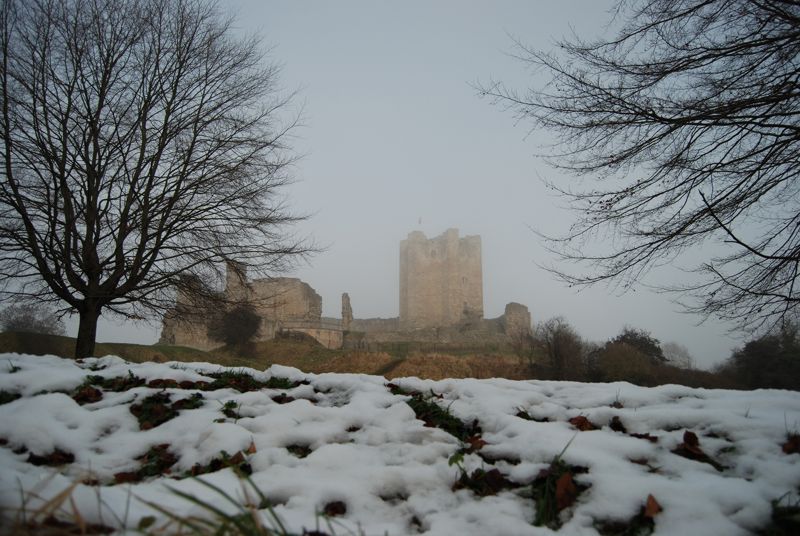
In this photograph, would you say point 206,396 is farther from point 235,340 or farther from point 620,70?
point 235,340

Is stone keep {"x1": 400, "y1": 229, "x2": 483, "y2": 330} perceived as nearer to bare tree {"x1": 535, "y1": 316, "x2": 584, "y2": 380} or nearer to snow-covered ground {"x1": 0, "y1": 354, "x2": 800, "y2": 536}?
bare tree {"x1": 535, "y1": 316, "x2": 584, "y2": 380}

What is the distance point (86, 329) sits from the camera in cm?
783

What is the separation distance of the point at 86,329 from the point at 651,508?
8.88 meters

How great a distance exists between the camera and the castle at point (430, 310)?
32594 millimetres

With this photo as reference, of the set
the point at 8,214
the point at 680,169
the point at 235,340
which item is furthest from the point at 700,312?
the point at 235,340

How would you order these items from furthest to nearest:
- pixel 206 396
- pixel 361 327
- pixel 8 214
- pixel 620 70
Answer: pixel 361 327, pixel 8 214, pixel 620 70, pixel 206 396

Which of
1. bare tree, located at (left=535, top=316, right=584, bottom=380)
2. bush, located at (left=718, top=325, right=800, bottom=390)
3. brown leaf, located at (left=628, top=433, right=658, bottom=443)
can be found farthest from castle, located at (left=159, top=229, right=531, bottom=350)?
brown leaf, located at (left=628, top=433, right=658, bottom=443)

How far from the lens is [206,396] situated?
11.8 ft

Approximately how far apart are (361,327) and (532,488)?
4361cm

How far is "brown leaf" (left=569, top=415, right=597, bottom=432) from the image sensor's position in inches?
112

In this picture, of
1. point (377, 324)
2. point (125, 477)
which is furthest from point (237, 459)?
point (377, 324)

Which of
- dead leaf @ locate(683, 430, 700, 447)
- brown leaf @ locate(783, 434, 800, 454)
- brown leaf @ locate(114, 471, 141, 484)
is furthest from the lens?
dead leaf @ locate(683, 430, 700, 447)

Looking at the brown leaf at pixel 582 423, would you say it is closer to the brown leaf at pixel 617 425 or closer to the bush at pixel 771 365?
the brown leaf at pixel 617 425

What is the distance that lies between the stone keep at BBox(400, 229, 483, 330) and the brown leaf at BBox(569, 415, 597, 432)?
41444 mm
